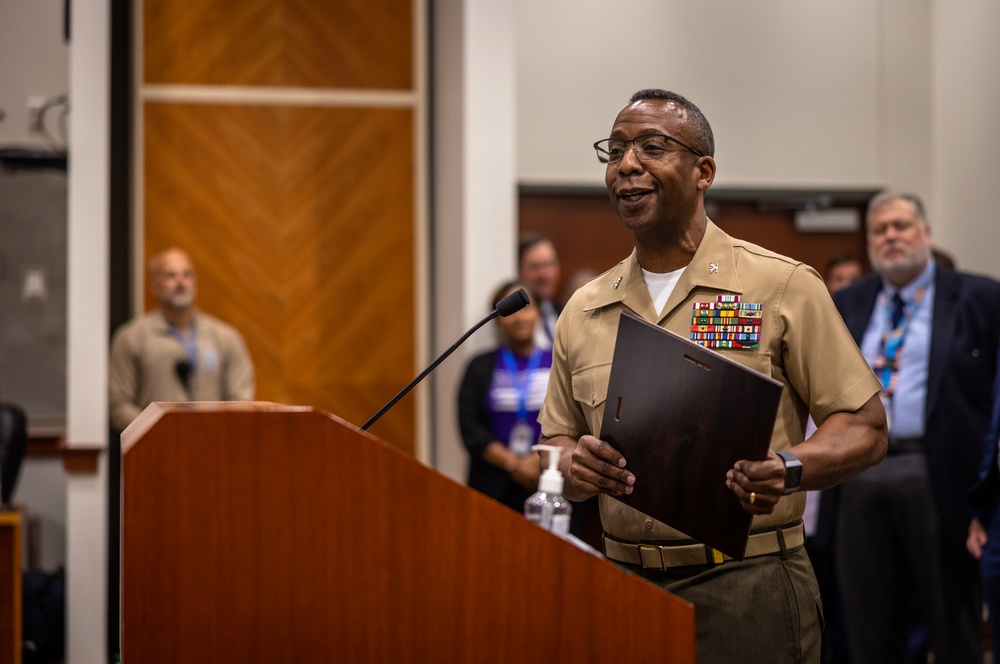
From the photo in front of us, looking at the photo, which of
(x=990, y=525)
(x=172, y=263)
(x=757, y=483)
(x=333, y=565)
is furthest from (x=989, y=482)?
(x=172, y=263)

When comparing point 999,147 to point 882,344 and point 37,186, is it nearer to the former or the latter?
point 882,344

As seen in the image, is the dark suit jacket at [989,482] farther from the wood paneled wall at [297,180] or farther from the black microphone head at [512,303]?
the wood paneled wall at [297,180]

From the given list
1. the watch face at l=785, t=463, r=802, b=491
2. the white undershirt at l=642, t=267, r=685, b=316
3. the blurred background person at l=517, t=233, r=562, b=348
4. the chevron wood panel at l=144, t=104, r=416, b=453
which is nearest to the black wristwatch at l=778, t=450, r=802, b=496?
the watch face at l=785, t=463, r=802, b=491

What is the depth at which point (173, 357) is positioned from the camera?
548 cm

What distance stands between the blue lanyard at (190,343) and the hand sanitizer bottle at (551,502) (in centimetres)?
384

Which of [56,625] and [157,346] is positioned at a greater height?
[157,346]

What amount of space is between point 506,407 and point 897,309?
1.70m

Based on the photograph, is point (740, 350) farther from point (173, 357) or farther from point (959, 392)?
point (173, 357)

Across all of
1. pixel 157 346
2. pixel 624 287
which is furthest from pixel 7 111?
pixel 624 287

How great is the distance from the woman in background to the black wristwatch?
300cm

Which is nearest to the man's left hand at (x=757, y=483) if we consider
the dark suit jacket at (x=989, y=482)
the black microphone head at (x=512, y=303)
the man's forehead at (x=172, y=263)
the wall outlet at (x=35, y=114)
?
the black microphone head at (x=512, y=303)

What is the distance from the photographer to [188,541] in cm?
152

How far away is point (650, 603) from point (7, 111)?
6.26 metres

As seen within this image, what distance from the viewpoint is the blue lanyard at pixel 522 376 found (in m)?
4.98
